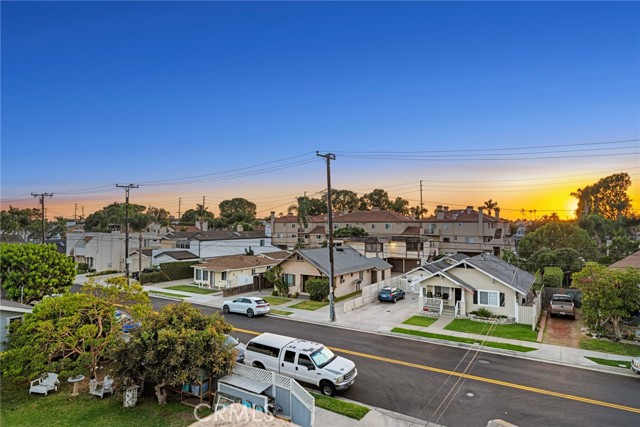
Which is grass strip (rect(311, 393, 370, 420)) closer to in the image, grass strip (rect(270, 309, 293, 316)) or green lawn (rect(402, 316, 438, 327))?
green lawn (rect(402, 316, 438, 327))

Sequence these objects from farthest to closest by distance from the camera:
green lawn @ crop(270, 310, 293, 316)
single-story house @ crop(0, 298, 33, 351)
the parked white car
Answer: green lawn @ crop(270, 310, 293, 316), the parked white car, single-story house @ crop(0, 298, 33, 351)

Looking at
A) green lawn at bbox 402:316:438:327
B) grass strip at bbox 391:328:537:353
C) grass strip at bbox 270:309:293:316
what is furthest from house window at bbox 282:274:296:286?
A: grass strip at bbox 391:328:537:353

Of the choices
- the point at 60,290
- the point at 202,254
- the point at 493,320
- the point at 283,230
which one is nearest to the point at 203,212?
the point at 283,230

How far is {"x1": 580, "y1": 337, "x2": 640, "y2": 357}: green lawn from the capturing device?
63.2 ft

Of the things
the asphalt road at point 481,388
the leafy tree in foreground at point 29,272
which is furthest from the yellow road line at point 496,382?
the leafy tree in foreground at point 29,272

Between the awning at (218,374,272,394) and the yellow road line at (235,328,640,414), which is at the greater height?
the awning at (218,374,272,394)

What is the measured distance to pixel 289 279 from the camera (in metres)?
36.6

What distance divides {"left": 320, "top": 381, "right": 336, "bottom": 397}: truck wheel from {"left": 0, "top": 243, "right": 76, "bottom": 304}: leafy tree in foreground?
18.3m

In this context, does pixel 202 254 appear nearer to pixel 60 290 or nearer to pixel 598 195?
pixel 60 290

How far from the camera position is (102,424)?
11.8 meters

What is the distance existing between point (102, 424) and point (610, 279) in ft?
83.1

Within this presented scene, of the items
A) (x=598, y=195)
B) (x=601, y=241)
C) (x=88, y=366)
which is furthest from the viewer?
(x=598, y=195)

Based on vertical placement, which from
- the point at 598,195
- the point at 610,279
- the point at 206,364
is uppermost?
the point at 598,195

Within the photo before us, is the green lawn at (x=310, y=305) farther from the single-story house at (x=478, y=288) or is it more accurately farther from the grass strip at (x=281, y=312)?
the single-story house at (x=478, y=288)
